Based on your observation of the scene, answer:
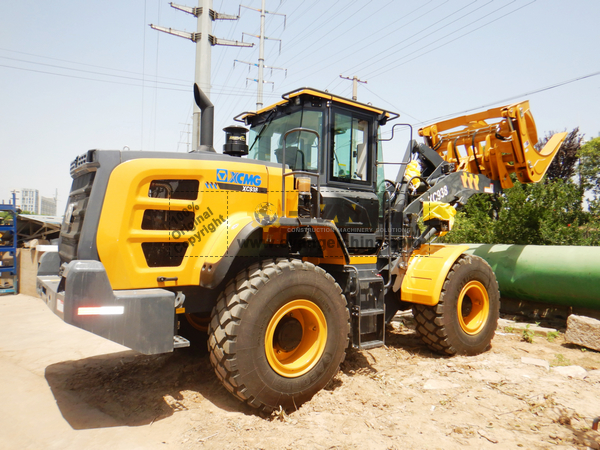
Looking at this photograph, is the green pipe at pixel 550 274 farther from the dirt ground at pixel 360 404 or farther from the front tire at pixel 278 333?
the front tire at pixel 278 333

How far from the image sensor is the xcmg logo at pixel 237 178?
390cm

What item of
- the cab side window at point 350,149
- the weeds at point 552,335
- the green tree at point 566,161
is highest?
the green tree at point 566,161

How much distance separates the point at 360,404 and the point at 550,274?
4.98 metres

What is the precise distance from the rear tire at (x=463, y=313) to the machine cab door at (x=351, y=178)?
1.19 meters

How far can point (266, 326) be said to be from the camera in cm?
365

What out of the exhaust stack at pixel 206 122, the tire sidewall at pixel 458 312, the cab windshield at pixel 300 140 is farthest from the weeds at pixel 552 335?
the exhaust stack at pixel 206 122

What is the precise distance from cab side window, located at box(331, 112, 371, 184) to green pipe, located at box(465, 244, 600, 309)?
4123 mm

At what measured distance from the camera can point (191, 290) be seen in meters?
3.83

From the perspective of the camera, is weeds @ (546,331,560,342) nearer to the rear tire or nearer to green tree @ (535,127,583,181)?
A: the rear tire

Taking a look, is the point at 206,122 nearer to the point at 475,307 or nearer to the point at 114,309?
the point at 114,309

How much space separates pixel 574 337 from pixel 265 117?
5271 millimetres

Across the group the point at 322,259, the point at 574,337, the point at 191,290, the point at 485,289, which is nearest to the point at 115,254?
the point at 191,290

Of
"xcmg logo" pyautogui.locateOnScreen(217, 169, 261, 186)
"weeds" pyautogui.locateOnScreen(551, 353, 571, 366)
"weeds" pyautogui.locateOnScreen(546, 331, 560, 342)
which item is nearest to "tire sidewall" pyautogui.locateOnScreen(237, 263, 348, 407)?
"xcmg logo" pyautogui.locateOnScreen(217, 169, 261, 186)

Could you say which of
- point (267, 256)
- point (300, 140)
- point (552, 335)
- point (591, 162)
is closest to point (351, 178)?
point (300, 140)
